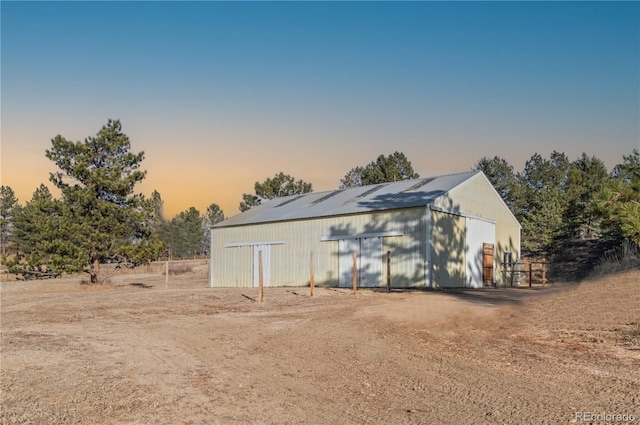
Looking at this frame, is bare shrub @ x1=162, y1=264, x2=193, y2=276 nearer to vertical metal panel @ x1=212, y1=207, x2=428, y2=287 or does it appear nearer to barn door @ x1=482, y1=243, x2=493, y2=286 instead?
vertical metal panel @ x1=212, y1=207, x2=428, y2=287

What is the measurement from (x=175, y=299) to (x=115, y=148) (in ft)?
40.6

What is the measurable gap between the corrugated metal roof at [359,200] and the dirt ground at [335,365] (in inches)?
466

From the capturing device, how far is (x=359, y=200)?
29.8 metres

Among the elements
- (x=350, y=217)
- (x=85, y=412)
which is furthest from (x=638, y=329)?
(x=350, y=217)

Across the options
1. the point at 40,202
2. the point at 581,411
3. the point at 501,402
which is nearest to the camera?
the point at 581,411

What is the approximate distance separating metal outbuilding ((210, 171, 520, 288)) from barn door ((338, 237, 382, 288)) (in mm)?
45

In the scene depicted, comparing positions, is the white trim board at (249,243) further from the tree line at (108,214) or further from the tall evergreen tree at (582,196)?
the tall evergreen tree at (582,196)

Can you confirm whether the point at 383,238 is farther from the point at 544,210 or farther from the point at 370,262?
the point at 544,210

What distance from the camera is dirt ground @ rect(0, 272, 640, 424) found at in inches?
234

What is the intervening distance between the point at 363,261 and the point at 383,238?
1469 mm

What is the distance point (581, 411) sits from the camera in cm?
569

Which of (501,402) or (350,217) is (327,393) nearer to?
(501,402)

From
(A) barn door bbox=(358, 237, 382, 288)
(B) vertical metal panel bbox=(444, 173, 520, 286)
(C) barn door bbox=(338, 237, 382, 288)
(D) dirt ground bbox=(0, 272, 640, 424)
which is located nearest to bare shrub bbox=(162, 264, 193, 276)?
(C) barn door bbox=(338, 237, 382, 288)

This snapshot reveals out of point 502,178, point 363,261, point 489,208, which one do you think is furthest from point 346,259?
point 502,178
